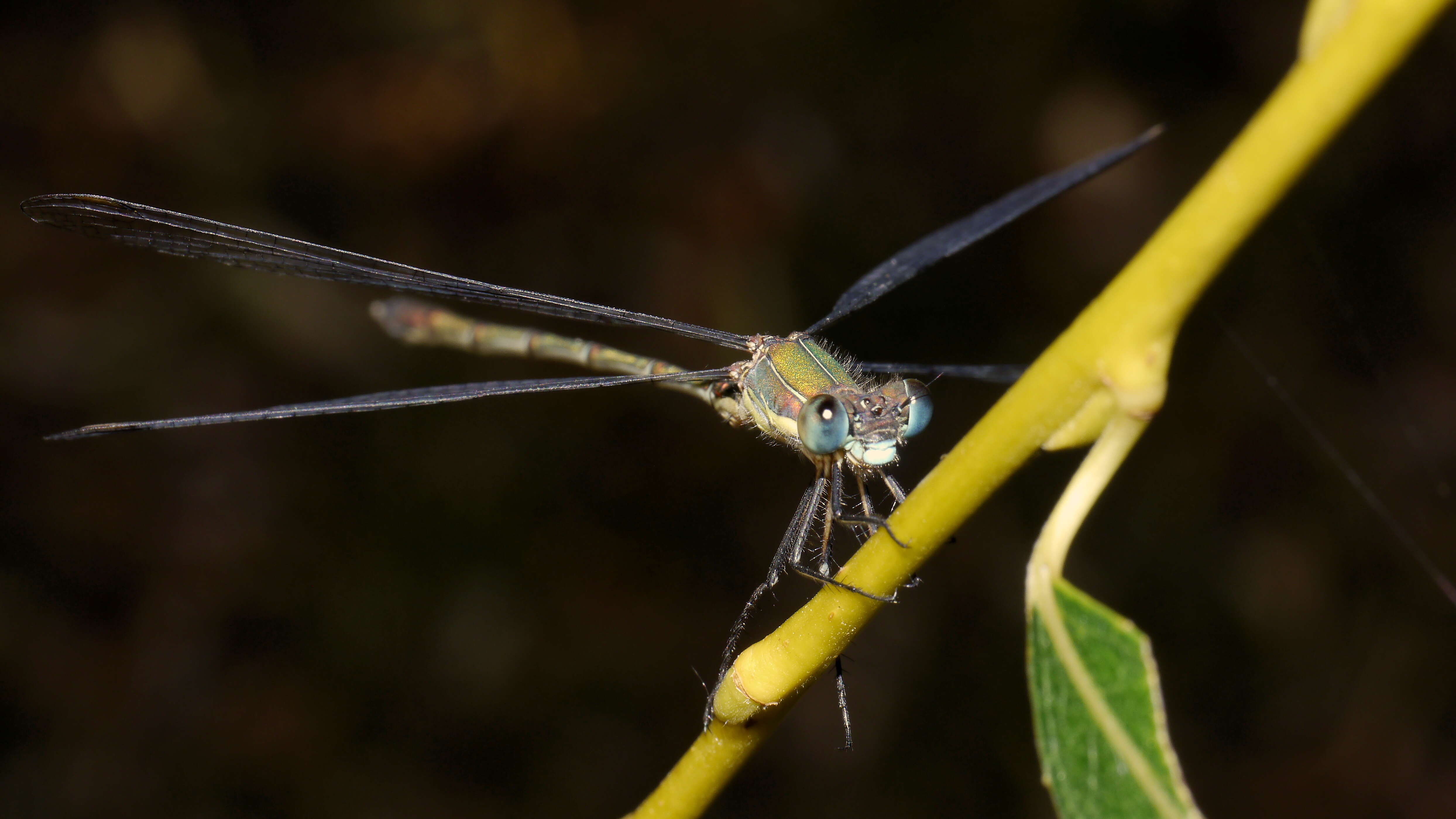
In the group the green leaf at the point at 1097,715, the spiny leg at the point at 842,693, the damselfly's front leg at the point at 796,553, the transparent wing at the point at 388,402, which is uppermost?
the transparent wing at the point at 388,402

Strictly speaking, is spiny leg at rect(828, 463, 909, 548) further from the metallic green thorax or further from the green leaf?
the green leaf

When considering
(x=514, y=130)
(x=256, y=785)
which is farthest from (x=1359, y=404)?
(x=256, y=785)

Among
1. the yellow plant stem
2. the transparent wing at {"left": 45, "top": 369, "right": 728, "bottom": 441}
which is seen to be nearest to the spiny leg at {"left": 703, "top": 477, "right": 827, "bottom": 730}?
the transparent wing at {"left": 45, "top": 369, "right": 728, "bottom": 441}

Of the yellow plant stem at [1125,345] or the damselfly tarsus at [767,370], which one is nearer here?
the yellow plant stem at [1125,345]

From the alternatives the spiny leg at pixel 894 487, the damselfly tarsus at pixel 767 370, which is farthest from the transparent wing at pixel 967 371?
the spiny leg at pixel 894 487

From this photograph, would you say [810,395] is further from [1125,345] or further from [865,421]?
[1125,345]

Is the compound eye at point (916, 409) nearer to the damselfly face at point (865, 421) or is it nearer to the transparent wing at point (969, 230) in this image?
the damselfly face at point (865, 421)

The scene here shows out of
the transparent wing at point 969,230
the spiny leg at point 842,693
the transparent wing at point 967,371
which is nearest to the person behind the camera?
the transparent wing at point 969,230

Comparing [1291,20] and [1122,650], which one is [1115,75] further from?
[1122,650]

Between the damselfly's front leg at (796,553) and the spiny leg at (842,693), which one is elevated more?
the damselfly's front leg at (796,553)
